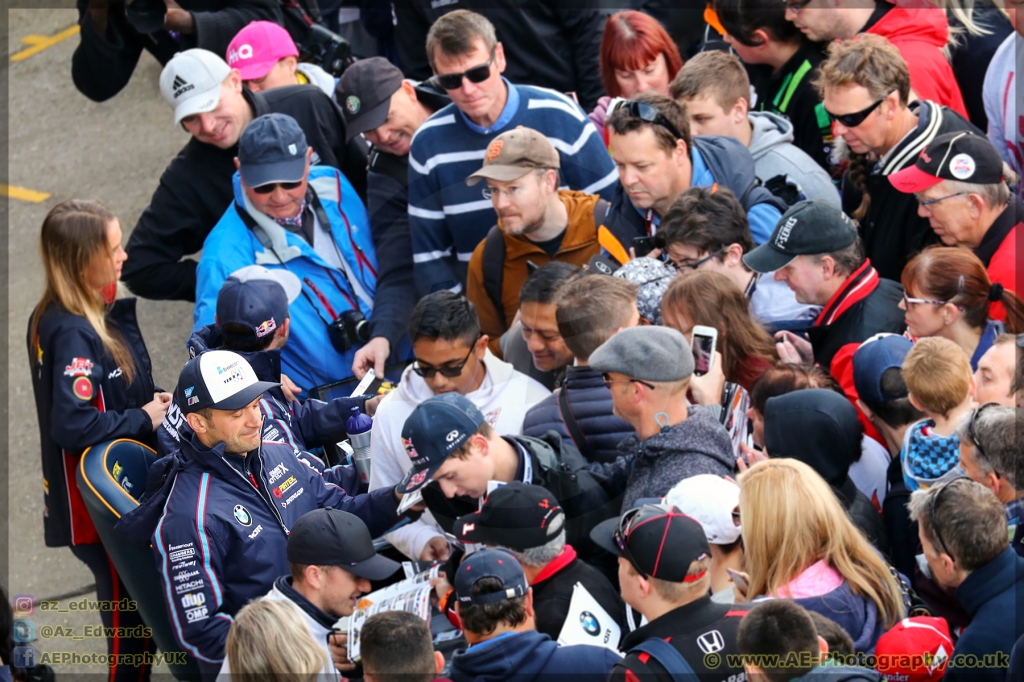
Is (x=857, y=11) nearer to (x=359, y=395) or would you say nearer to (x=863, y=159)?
(x=863, y=159)

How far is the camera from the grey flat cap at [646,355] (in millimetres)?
1926

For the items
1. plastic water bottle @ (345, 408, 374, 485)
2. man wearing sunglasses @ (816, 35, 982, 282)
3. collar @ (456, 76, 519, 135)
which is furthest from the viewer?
man wearing sunglasses @ (816, 35, 982, 282)

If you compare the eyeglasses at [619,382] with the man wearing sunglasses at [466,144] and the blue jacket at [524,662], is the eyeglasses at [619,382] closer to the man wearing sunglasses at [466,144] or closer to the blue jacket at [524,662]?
the man wearing sunglasses at [466,144]

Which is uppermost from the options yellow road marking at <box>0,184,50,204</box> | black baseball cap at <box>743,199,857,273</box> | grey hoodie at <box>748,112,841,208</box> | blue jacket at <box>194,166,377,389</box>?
blue jacket at <box>194,166,377,389</box>

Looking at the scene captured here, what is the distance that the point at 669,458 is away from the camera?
2.51 meters

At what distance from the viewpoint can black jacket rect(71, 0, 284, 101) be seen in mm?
2932

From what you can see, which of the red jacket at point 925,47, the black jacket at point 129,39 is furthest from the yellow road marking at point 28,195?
the red jacket at point 925,47

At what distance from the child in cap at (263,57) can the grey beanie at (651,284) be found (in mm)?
2347

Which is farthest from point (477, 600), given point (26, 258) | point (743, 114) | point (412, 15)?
point (412, 15)

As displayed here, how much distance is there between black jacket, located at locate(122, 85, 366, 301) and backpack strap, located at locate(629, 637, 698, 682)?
1.04 m

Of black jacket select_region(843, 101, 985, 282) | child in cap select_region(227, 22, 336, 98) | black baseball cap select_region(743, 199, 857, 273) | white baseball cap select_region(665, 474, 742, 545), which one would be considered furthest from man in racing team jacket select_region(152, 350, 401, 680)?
child in cap select_region(227, 22, 336, 98)

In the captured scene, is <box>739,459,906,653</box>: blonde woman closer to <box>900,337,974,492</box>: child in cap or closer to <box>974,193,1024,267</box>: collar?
<box>900,337,974,492</box>: child in cap

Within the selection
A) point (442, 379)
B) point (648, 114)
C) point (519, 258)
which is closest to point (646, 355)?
point (519, 258)

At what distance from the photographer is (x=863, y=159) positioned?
3.59m
